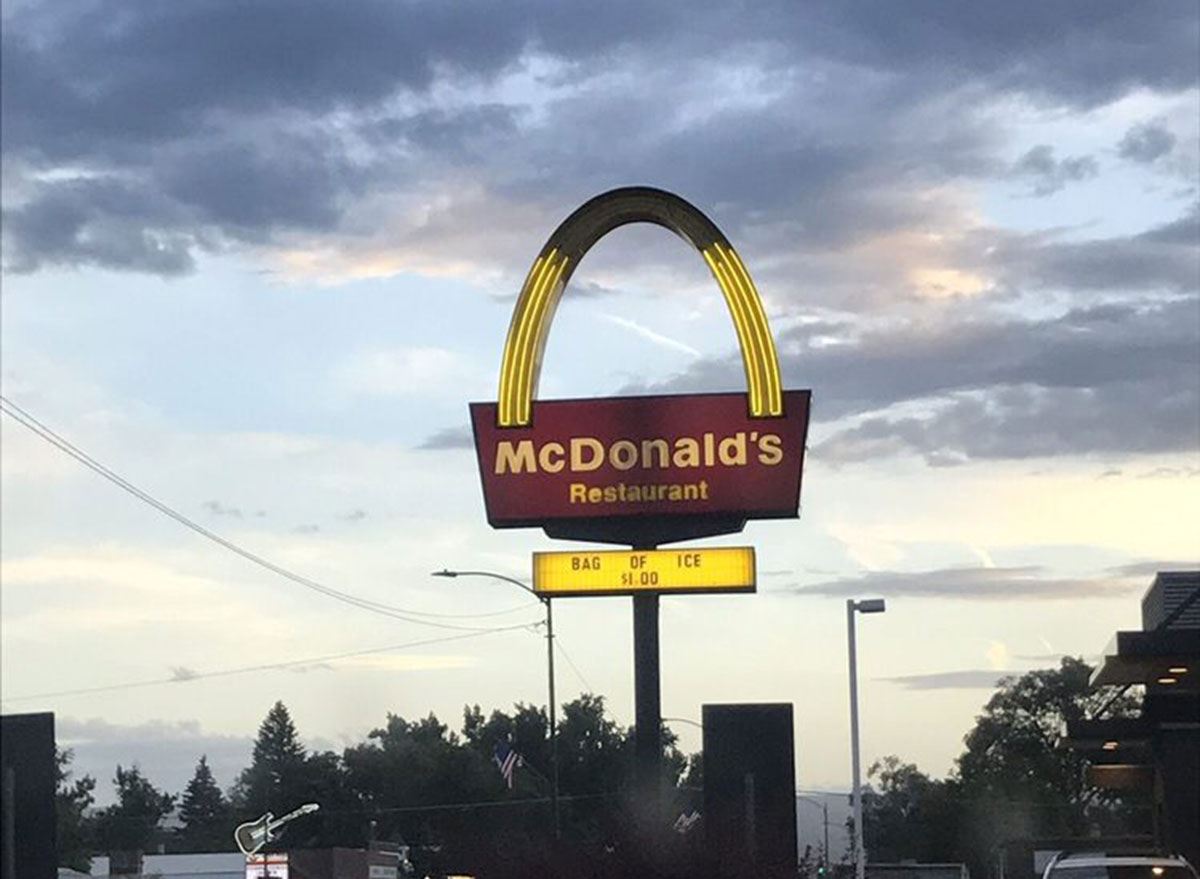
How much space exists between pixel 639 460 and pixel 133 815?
14658cm

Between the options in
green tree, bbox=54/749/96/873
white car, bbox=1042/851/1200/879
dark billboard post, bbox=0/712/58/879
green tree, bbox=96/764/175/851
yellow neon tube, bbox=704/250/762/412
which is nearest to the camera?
dark billboard post, bbox=0/712/58/879

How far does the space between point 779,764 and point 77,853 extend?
8706cm

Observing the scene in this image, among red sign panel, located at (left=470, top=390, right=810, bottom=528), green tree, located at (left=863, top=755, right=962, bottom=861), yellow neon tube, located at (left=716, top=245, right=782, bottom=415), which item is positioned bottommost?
green tree, located at (left=863, top=755, right=962, bottom=861)

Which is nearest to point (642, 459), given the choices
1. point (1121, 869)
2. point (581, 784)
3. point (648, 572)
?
point (648, 572)

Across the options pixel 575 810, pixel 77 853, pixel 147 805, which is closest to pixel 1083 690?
pixel 575 810

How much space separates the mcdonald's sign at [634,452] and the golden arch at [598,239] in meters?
0.03

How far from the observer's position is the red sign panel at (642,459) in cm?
3812

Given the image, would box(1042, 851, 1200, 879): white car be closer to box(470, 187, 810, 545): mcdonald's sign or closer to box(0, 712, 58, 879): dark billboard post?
box(470, 187, 810, 545): mcdonald's sign

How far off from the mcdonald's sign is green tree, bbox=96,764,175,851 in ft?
378

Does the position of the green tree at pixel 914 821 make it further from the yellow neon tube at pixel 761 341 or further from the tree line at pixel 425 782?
the yellow neon tube at pixel 761 341

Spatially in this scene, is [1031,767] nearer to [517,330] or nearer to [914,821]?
[914,821]

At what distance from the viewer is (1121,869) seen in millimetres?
27703

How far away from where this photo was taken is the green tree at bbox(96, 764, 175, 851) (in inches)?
6280

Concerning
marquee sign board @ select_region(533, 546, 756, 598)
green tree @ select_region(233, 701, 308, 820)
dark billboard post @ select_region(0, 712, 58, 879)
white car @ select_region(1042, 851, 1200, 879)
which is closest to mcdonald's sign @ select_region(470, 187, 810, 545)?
marquee sign board @ select_region(533, 546, 756, 598)
